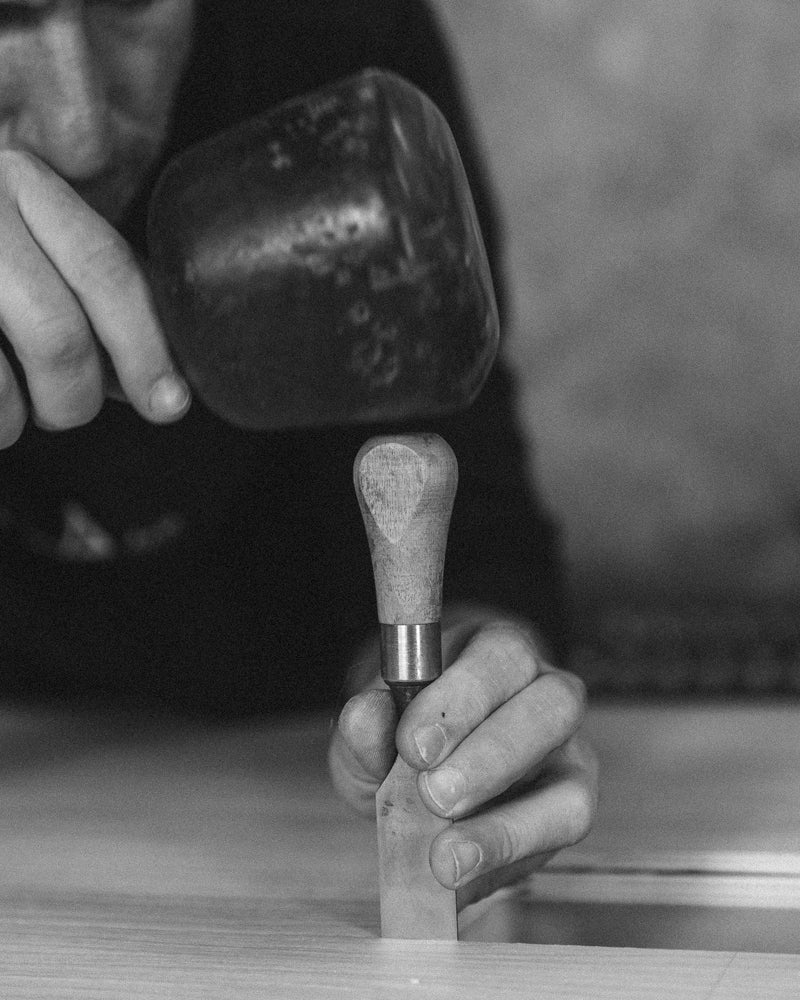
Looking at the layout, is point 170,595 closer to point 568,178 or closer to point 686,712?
point 686,712

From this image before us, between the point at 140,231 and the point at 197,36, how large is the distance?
203mm

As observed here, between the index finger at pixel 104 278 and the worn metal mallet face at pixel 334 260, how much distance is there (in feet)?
0.17

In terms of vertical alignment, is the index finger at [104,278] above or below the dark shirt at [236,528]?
above

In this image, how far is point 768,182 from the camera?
2.07 meters

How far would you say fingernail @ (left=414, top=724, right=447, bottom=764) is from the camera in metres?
0.56

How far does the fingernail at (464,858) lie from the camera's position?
1.80 ft

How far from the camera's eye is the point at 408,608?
1.90 feet

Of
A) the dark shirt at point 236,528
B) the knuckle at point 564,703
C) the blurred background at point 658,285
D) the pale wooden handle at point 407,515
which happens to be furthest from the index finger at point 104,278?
the blurred background at point 658,285

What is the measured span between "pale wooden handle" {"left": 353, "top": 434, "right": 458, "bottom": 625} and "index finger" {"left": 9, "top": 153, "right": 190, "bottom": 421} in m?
0.10

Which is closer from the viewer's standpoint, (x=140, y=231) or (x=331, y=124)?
(x=331, y=124)

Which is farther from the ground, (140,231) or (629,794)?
(140,231)

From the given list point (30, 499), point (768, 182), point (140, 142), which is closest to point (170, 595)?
point (30, 499)

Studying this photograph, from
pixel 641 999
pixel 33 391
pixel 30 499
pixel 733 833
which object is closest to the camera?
pixel 641 999

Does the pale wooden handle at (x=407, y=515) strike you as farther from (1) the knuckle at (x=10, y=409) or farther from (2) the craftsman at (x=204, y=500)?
(1) the knuckle at (x=10, y=409)
